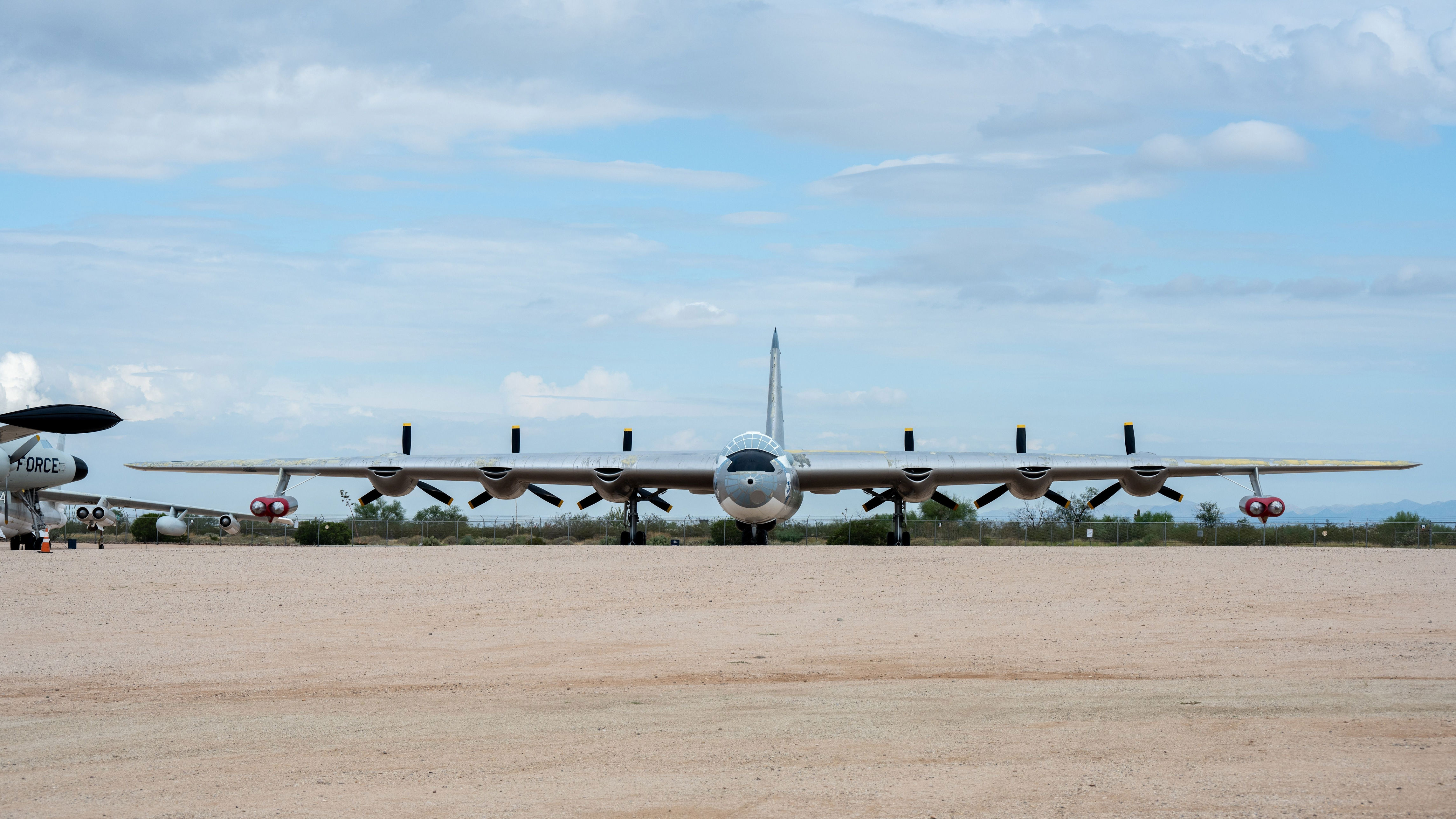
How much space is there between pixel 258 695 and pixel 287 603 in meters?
9.02

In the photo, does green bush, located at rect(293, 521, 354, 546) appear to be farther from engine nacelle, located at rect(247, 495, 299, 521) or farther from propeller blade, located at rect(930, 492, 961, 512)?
propeller blade, located at rect(930, 492, 961, 512)

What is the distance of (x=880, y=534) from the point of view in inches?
2202

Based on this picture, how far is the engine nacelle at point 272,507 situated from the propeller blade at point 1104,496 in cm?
2899

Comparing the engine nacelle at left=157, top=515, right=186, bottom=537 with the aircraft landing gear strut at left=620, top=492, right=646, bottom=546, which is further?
the engine nacelle at left=157, top=515, right=186, bottom=537

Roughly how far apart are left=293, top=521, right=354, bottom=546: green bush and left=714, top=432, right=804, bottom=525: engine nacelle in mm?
30728

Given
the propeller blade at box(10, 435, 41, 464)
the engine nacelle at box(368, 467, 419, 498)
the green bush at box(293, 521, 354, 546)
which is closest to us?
the propeller blade at box(10, 435, 41, 464)

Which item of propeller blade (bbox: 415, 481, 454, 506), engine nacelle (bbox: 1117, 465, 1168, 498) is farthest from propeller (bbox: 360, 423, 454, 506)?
engine nacelle (bbox: 1117, 465, 1168, 498)

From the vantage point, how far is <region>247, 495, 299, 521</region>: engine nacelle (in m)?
42.1

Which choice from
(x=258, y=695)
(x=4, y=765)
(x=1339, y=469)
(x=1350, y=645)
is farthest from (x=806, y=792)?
(x=1339, y=469)

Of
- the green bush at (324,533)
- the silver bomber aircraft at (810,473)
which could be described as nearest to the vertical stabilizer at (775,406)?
the silver bomber aircraft at (810,473)

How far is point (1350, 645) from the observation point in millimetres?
15484

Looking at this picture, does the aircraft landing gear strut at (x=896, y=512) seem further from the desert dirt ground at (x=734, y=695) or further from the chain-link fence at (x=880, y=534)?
the desert dirt ground at (x=734, y=695)

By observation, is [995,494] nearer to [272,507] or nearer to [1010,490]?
[1010,490]

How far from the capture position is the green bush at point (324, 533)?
62344 mm
